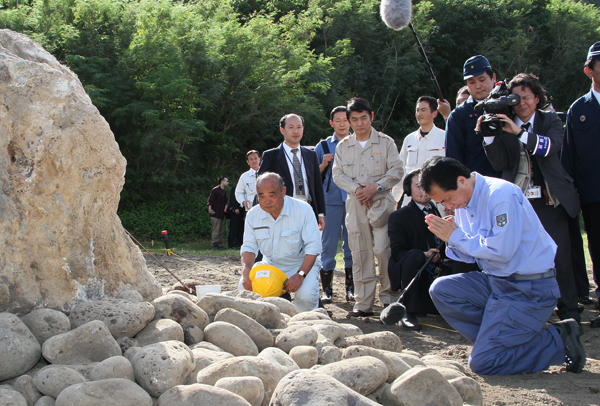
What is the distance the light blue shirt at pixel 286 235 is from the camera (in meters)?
4.50

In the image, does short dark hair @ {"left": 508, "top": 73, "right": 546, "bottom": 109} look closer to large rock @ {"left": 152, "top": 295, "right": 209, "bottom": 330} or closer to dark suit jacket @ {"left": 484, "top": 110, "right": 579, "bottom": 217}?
dark suit jacket @ {"left": 484, "top": 110, "right": 579, "bottom": 217}

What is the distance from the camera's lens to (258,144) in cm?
1816

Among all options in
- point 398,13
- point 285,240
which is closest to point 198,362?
point 285,240

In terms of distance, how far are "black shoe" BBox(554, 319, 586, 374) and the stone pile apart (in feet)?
2.50

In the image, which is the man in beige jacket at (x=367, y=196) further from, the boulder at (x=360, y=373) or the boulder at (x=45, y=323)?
the boulder at (x=45, y=323)

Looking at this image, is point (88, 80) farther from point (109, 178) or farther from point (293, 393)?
point (293, 393)

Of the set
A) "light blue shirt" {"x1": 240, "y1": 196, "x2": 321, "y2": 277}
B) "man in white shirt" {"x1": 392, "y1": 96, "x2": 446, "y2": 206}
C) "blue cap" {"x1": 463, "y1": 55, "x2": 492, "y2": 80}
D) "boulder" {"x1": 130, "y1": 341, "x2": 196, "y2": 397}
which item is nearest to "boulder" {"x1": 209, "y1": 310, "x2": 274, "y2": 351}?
"boulder" {"x1": 130, "y1": 341, "x2": 196, "y2": 397}

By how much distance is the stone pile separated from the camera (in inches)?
91.4

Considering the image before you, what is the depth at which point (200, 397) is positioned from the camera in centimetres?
230

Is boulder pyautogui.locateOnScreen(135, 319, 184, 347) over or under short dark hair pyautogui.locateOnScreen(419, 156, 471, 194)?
under

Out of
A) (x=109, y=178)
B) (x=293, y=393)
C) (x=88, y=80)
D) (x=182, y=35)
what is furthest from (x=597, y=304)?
(x=182, y=35)

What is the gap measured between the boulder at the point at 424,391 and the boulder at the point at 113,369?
1274 mm

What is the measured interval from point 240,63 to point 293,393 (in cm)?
1551

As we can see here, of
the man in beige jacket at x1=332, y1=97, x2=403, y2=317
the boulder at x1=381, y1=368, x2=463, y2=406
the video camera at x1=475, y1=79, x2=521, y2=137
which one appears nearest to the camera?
the boulder at x1=381, y1=368, x2=463, y2=406
